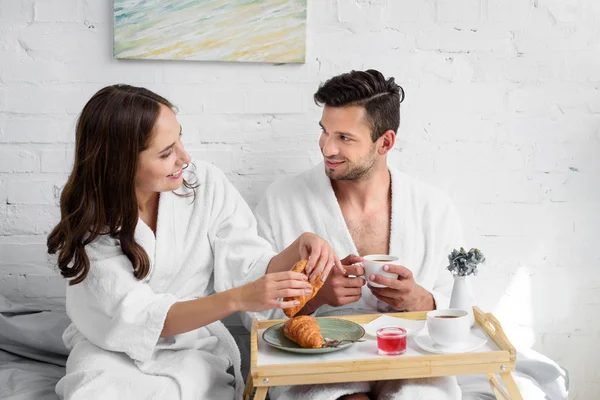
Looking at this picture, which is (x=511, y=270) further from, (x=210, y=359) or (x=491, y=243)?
(x=210, y=359)

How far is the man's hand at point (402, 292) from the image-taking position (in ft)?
6.68

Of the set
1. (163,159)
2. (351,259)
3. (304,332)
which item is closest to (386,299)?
(351,259)

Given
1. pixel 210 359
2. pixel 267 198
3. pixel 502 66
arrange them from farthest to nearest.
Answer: pixel 502 66 → pixel 267 198 → pixel 210 359

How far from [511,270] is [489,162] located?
0.41m

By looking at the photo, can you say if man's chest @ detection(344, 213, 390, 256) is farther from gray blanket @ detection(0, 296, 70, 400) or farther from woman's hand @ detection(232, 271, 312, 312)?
gray blanket @ detection(0, 296, 70, 400)

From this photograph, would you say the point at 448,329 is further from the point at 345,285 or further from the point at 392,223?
the point at 392,223

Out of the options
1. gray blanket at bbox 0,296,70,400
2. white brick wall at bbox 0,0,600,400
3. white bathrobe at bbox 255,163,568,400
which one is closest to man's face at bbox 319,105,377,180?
white bathrobe at bbox 255,163,568,400

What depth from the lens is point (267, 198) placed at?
2469 mm

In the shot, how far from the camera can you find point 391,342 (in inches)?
71.0

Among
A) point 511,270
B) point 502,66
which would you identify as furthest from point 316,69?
point 511,270

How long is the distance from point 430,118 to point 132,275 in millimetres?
1198

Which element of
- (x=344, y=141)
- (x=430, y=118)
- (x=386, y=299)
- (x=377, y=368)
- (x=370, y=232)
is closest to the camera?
(x=377, y=368)

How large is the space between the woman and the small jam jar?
0.23 metres

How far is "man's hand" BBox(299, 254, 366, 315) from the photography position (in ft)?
6.95
